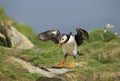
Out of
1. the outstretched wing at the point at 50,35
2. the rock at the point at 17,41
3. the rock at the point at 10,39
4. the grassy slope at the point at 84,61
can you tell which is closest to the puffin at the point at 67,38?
the outstretched wing at the point at 50,35

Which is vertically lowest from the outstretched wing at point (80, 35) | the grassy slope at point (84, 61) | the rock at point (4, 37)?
the grassy slope at point (84, 61)

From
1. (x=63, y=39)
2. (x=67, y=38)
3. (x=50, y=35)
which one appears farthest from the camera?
(x=50, y=35)

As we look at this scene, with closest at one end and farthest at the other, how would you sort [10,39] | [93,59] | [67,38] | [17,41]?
[67,38] < [93,59] < [10,39] < [17,41]

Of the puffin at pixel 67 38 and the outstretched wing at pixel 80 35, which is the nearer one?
the puffin at pixel 67 38

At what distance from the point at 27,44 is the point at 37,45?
3.70m

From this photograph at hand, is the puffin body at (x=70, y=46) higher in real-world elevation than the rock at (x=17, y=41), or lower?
lower

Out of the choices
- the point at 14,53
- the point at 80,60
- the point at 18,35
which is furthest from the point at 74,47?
the point at 18,35

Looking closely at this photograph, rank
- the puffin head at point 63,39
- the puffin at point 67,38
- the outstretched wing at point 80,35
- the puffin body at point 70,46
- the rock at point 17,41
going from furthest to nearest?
1. the rock at point 17,41
2. the outstretched wing at point 80,35
3. the puffin body at point 70,46
4. the puffin at point 67,38
5. the puffin head at point 63,39

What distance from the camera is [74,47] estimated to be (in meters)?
22.2

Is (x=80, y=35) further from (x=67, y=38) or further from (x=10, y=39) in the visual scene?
(x=10, y=39)

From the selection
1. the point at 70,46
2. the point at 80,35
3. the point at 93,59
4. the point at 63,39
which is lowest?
the point at 93,59

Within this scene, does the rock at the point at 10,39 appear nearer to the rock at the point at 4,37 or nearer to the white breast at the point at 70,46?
the rock at the point at 4,37

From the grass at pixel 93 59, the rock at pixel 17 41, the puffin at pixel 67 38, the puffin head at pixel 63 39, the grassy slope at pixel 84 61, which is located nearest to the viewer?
the grassy slope at pixel 84 61

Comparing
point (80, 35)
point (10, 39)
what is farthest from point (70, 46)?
point (10, 39)
